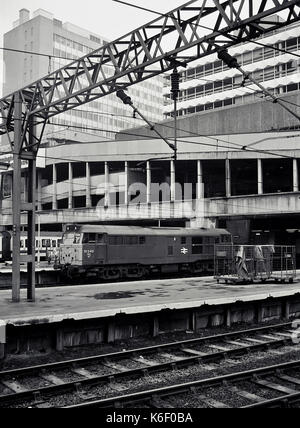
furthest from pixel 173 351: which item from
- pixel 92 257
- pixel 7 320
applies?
pixel 92 257

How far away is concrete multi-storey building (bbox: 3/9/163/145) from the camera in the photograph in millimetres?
92750

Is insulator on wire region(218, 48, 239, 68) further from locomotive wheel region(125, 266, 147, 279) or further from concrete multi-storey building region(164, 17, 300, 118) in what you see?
concrete multi-storey building region(164, 17, 300, 118)

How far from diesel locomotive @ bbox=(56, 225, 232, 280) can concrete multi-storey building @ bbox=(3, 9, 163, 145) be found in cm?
6447

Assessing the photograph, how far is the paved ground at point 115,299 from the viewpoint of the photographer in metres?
12.3

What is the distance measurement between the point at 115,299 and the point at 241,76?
51.7 m

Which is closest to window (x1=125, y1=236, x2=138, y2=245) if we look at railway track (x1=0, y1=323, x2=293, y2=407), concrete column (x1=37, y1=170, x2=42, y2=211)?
railway track (x1=0, y1=323, x2=293, y2=407)

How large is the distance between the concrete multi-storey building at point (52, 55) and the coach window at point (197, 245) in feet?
210

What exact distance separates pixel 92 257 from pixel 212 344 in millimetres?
13377

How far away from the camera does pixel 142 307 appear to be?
1337 cm

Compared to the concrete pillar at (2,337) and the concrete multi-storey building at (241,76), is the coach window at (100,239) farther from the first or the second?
the concrete multi-storey building at (241,76)

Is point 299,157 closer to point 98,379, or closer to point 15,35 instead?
point 98,379

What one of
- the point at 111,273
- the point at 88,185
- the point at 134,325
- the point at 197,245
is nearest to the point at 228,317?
the point at 134,325

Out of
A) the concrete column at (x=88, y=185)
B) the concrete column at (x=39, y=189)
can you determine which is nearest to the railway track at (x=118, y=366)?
the concrete column at (x=88, y=185)

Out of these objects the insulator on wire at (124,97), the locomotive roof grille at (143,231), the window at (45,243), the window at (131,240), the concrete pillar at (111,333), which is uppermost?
the insulator on wire at (124,97)
